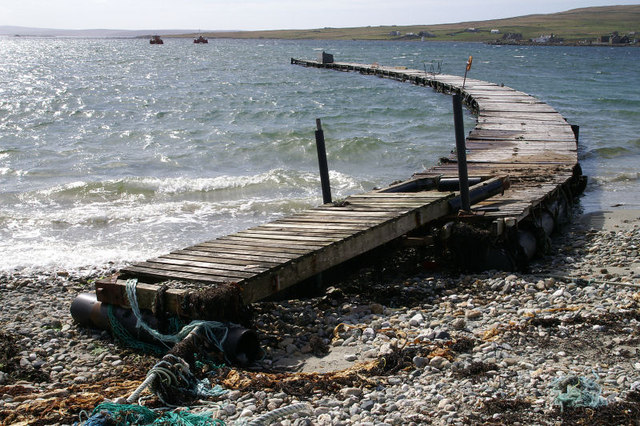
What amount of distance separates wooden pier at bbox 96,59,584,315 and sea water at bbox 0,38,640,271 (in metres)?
1.92

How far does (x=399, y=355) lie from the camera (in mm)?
6195

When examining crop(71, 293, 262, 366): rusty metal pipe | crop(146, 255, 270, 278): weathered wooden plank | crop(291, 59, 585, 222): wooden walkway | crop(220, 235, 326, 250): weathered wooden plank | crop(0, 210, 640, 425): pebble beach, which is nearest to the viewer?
crop(0, 210, 640, 425): pebble beach

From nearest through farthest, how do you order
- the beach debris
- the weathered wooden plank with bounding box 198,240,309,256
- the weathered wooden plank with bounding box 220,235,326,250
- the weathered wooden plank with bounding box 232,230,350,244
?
the beach debris, the weathered wooden plank with bounding box 198,240,309,256, the weathered wooden plank with bounding box 220,235,326,250, the weathered wooden plank with bounding box 232,230,350,244

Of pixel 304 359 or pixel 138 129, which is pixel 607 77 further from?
pixel 304 359

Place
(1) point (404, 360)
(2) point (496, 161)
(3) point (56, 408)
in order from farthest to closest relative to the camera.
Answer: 1. (2) point (496, 161)
2. (1) point (404, 360)
3. (3) point (56, 408)

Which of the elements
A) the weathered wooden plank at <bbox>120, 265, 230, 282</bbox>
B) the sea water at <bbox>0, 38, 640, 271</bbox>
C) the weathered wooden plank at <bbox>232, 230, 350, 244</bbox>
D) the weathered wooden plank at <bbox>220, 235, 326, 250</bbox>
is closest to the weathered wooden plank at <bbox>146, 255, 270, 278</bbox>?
the weathered wooden plank at <bbox>120, 265, 230, 282</bbox>

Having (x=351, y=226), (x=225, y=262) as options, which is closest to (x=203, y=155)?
(x=351, y=226)

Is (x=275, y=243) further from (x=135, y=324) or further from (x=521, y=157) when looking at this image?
(x=521, y=157)

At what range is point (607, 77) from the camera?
58.6 metres

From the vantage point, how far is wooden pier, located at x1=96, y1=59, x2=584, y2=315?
707cm

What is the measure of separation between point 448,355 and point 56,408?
324cm

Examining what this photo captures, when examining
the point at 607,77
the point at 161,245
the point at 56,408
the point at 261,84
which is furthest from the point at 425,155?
the point at 607,77

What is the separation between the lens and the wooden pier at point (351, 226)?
7070 mm

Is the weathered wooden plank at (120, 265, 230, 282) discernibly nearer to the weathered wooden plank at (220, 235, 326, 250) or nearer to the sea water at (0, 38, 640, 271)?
the weathered wooden plank at (220, 235, 326, 250)
